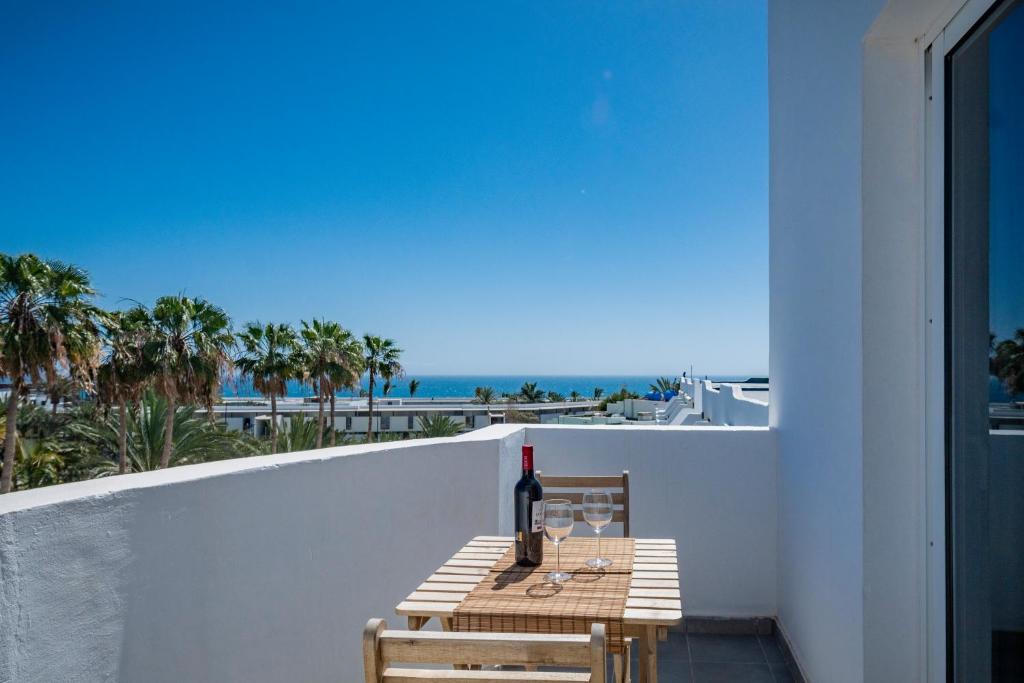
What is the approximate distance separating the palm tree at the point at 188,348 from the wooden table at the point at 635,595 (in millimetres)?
20936

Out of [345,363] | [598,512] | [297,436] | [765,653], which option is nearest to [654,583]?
[598,512]

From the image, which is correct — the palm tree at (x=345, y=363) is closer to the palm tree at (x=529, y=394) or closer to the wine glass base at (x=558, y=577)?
the palm tree at (x=529, y=394)

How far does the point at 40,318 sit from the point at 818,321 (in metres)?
18.6

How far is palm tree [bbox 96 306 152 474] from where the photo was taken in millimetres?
20312

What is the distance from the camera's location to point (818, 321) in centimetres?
281

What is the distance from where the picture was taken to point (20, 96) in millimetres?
39188

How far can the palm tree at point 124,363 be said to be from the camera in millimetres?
20312

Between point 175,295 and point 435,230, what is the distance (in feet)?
109

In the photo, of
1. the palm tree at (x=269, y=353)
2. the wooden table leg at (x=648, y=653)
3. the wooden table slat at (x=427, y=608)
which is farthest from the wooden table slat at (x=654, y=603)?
the palm tree at (x=269, y=353)

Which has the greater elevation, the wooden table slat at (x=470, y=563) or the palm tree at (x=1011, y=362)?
the palm tree at (x=1011, y=362)

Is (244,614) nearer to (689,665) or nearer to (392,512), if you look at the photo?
(392,512)

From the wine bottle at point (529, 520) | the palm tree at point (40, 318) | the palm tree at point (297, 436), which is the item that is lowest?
the palm tree at point (297, 436)

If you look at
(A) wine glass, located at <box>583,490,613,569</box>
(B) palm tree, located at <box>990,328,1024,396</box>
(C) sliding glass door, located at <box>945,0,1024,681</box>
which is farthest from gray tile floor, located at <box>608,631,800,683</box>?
(B) palm tree, located at <box>990,328,1024,396</box>

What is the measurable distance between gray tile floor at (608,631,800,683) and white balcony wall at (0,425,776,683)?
3.66 feet
